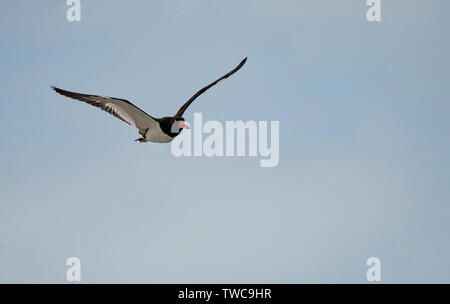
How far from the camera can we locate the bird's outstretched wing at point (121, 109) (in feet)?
37.5

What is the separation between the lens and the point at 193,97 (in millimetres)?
13227

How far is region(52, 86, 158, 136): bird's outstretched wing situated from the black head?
185 millimetres

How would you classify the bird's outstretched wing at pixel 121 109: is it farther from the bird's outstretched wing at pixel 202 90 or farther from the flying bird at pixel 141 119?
Result: the bird's outstretched wing at pixel 202 90

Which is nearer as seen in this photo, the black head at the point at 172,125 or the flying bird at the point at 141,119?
the flying bird at the point at 141,119

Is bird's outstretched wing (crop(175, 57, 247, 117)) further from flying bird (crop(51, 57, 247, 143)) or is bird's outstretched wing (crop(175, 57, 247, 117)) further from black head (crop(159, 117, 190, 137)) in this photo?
black head (crop(159, 117, 190, 137))

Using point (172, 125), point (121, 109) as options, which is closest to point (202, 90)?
point (172, 125)

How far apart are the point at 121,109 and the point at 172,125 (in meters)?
1.13

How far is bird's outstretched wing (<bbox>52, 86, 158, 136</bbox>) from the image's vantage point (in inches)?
450

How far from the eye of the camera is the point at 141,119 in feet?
39.9

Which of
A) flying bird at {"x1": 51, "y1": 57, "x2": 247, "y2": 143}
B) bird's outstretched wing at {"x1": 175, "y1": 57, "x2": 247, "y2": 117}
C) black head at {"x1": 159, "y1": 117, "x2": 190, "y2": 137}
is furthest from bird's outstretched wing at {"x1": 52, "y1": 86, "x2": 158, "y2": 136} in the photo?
bird's outstretched wing at {"x1": 175, "y1": 57, "x2": 247, "y2": 117}

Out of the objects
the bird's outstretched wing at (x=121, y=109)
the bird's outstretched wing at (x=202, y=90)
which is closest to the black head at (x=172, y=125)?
the bird's outstretched wing at (x=121, y=109)
